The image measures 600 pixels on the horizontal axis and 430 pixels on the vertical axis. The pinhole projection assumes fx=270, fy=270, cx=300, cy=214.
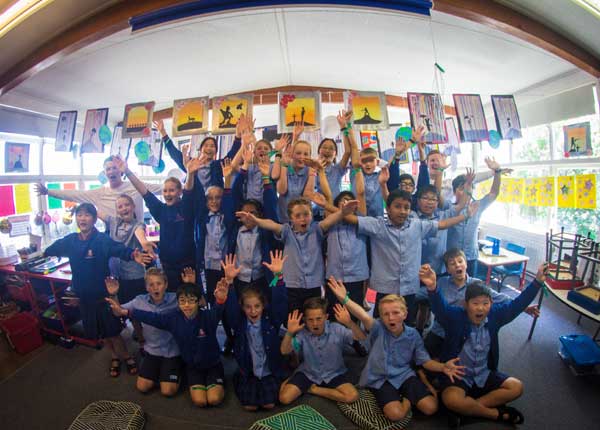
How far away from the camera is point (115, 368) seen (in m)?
2.56

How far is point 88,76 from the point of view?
4211 mm

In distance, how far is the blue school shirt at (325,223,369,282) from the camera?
2383mm

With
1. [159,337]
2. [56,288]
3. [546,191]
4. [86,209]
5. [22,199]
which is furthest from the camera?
[546,191]

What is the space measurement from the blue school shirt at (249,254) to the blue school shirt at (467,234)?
2015 millimetres

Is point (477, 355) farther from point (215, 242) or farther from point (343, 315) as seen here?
point (215, 242)

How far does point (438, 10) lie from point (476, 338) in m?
2.86

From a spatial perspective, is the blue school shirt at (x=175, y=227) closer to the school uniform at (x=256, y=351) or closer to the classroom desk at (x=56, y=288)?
the school uniform at (x=256, y=351)

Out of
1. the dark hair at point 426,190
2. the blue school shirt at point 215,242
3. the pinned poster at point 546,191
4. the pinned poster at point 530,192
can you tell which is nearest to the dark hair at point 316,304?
the blue school shirt at point 215,242

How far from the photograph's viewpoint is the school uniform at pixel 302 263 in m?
2.37

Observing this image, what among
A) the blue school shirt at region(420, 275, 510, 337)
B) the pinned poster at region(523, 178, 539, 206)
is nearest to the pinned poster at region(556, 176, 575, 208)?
the pinned poster at region(523, 178, 539, 206)

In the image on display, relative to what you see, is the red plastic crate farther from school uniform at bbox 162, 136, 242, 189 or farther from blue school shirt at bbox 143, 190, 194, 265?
school uniform at bbox 162, 136, 242, 189

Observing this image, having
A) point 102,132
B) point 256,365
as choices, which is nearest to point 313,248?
point 256,365

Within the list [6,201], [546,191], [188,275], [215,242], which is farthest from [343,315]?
[6,201]

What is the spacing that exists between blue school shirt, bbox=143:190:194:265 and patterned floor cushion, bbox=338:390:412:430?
1917 millimetres
